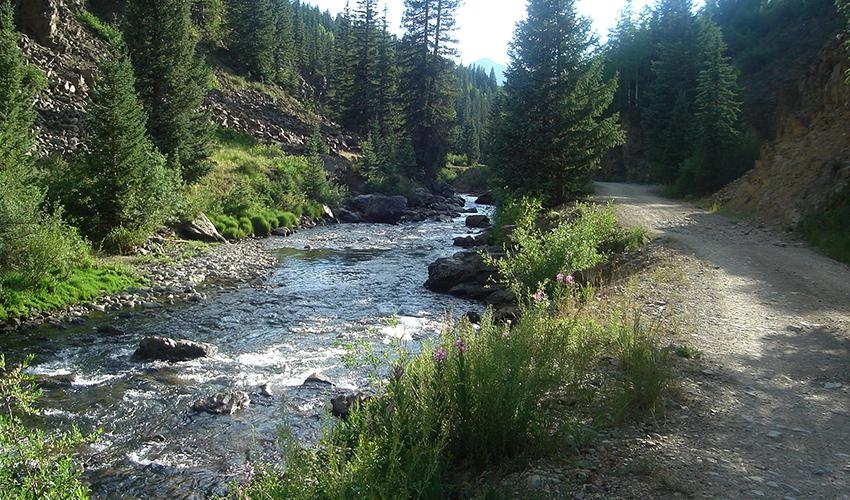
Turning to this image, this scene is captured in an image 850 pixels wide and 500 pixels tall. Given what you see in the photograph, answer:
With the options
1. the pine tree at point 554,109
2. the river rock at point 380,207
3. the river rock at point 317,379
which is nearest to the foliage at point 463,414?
the river rock at point 317,379

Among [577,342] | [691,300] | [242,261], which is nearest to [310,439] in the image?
[577,342]

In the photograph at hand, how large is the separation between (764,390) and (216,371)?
854 cm

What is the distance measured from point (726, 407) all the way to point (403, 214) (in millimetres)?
31792

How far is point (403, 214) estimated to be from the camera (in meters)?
36.3

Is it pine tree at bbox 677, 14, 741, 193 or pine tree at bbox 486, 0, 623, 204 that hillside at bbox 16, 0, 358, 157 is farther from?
pine tree at bbox 677, 14, 741, 193

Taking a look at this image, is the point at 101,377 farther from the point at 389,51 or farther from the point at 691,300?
the point at 389,51

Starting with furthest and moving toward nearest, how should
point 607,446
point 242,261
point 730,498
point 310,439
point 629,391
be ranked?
point 242,261
point 310,439
point 629,391
point 607,446
point 730,498

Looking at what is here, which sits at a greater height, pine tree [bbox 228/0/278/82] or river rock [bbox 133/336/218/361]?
pine tree [bbox 228/0/278/82]

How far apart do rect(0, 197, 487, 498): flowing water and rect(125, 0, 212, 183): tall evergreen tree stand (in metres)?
11.0

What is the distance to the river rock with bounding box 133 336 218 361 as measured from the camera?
993 cm

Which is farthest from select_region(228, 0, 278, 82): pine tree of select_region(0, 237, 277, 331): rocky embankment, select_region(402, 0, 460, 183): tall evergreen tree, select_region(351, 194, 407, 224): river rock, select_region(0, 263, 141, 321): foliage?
select_region(0, 263, 141, 321): foliage

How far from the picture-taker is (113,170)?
16875mm

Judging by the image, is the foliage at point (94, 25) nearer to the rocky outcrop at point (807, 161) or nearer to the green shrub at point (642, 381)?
the rocky outcrop at point (807, 161)

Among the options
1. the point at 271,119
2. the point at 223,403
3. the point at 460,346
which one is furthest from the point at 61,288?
the point at 271,119
